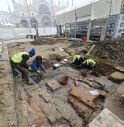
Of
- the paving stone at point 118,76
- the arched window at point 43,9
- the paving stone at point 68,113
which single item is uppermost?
the arched window at point 43,9

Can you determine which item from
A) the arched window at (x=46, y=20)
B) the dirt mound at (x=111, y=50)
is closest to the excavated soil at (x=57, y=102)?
the dirt mound at (x=111, y=50)

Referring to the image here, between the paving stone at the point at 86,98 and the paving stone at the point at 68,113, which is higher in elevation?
the paving stone at the point at 86,98

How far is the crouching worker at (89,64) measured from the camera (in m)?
4.54

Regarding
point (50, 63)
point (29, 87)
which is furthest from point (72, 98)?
point (50, 63)

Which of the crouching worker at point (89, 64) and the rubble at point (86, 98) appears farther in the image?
the crouching worker at point (89, 64)

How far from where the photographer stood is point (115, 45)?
6051 mm

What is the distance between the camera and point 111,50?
230 inches

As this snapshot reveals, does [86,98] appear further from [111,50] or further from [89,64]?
[111,50]

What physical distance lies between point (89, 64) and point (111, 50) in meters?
2.07

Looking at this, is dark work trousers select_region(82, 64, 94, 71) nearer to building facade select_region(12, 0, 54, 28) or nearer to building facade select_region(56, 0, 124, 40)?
building facade select_region(56, 0, 124, 40)

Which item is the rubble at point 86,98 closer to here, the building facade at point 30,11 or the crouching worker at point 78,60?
the crouching worker at point 78,60

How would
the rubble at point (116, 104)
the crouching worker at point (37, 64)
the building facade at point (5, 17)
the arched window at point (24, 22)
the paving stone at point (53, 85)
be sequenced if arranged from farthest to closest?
the building facade at point (5, 17) → the arched window at point (24, 22) → the crouching worker at point (37, 64) → the paving stone at point (53, 85) → the rubble at point (116, 104)

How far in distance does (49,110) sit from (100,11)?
7146 millimetres

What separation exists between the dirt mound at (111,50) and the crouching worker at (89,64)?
54.3 inches
